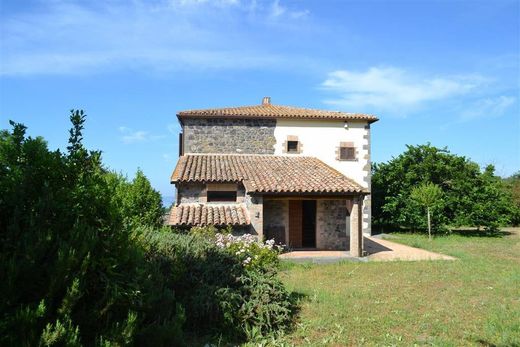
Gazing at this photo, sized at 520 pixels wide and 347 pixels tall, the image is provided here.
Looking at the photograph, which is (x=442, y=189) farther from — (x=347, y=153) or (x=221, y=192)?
(x=221, y=192)

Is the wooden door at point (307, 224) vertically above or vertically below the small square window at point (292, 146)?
below

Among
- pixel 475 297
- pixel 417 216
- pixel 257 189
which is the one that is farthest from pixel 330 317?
pixel 417 216

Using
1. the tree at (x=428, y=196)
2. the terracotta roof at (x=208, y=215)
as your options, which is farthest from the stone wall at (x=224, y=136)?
the tree at (x=428, y=196)

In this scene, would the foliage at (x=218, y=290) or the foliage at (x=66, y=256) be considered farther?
the foliage at (x=218, y=290)

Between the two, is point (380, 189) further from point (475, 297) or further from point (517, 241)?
point (475, 297)

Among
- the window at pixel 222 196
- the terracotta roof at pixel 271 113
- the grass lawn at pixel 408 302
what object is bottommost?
the grass lawn at pixel 408 302

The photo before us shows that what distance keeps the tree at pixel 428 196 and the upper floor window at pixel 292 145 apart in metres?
6.95

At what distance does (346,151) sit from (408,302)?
1210 cm

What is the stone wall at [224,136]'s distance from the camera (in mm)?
18078

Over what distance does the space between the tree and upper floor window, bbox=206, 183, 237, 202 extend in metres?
10.7

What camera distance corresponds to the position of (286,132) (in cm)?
1895

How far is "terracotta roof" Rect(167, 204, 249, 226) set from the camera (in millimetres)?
13195

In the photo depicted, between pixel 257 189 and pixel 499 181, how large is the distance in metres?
16.1

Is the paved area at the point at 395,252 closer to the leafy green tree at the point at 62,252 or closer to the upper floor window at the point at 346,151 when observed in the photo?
the upper floor window at the point at 346,151
